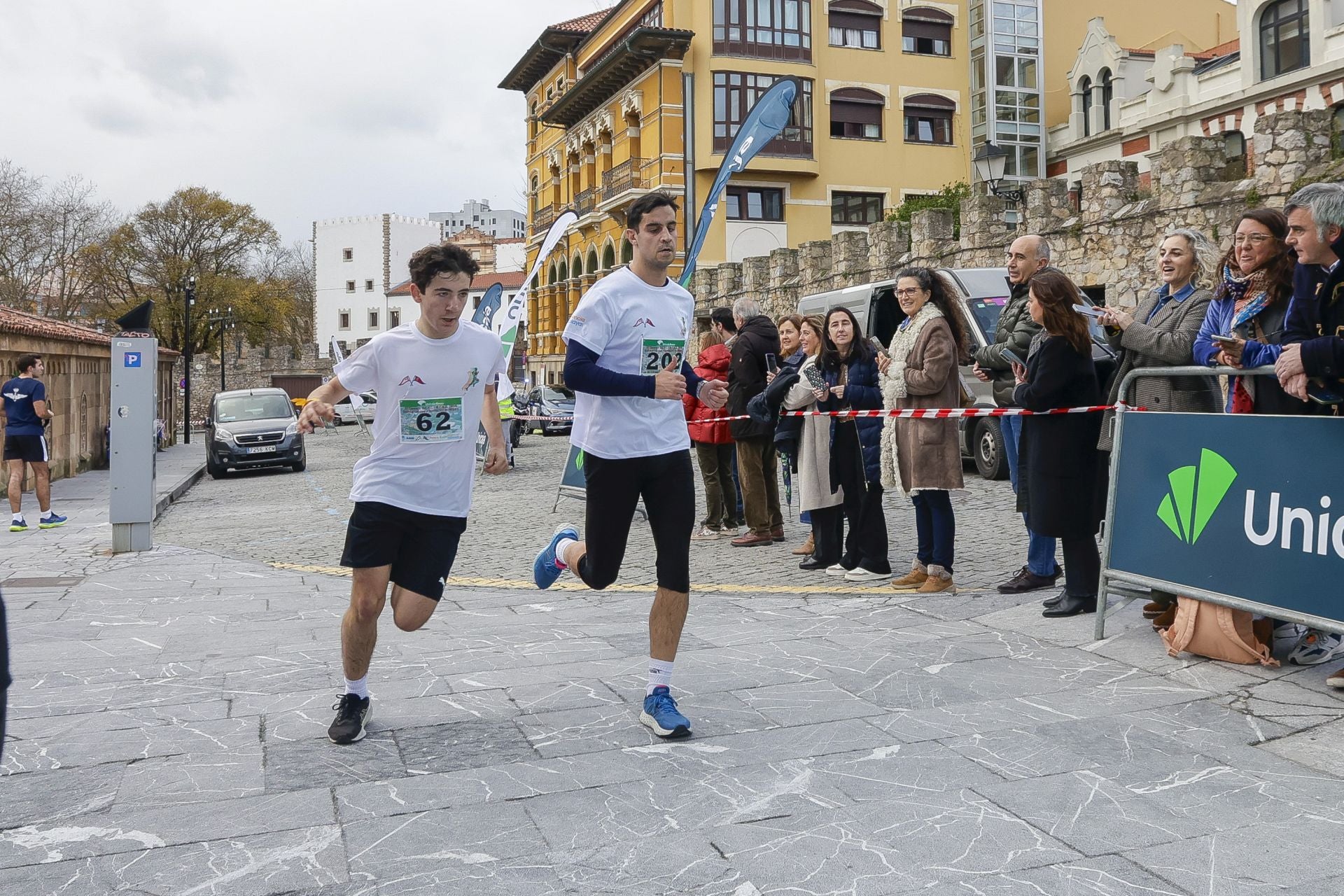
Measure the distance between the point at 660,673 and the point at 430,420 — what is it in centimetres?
Result: 130

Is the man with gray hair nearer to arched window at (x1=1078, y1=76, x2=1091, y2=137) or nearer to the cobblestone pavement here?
the cobblestone pavement

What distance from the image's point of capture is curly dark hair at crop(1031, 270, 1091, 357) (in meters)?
6.29

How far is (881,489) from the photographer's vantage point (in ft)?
26.4

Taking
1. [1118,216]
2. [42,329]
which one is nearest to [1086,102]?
[1118,216]

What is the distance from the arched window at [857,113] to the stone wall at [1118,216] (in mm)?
22284

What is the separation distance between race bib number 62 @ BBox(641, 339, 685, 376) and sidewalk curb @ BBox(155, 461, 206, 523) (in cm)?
1163

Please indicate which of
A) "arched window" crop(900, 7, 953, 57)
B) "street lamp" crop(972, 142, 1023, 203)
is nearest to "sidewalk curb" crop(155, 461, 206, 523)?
"street lamp" crop(972, 142, 1023, 203)

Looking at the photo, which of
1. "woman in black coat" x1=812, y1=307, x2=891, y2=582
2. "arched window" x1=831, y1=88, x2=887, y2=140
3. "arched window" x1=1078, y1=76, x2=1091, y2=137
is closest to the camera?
"woman in black coat" x1=812, y1=307, x2=891, y2=582

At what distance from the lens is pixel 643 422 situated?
459 cm

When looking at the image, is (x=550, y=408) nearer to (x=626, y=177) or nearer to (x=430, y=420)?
(x=626, y=177)

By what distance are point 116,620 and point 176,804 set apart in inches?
153

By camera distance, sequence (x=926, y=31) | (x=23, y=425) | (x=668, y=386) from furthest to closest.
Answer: (x=926, y=31), (x=23, y=425), (x=668, y=386)

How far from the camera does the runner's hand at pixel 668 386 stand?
4395mm

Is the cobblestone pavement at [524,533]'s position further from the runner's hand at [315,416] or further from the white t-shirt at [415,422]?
the runner's hand at [315,416]
